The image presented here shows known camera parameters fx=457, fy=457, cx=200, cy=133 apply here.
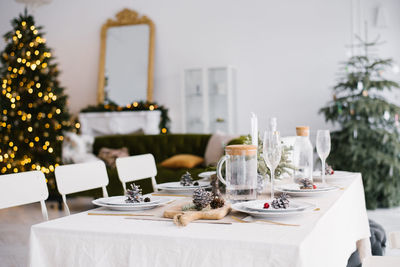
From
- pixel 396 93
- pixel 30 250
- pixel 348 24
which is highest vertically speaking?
pixel 348 24

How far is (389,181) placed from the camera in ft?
15.7

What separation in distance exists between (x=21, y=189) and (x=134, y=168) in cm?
88

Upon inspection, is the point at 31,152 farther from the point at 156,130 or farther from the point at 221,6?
the point at 221,6

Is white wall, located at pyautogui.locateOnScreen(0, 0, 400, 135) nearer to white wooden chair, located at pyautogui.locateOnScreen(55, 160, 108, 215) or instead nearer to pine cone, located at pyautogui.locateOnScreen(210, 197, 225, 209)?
white wooden chair, located at pyautogui.locateOnScreen(55, 160, 108, 215)

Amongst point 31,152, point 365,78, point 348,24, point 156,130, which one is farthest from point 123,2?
point 365,78

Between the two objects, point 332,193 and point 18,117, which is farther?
point 18,117

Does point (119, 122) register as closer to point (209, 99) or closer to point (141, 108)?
point (141, 108)

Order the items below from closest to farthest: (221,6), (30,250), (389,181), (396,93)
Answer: (30,250), (389,181), (396,93), (221,6)

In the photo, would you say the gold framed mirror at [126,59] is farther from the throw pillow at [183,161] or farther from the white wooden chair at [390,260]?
the white wooden chair at [390,260]

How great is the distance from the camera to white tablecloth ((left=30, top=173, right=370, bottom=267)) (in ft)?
3.49

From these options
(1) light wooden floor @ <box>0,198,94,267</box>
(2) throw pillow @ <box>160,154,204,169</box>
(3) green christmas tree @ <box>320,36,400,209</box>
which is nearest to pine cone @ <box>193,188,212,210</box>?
(1) light wooden floor @ <box>0,198,94,267</box>

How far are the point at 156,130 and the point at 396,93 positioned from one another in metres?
3.34

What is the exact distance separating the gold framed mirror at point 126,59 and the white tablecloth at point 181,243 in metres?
5.84

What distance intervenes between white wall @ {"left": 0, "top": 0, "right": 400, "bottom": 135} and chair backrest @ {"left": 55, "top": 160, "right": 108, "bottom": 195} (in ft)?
13.4
